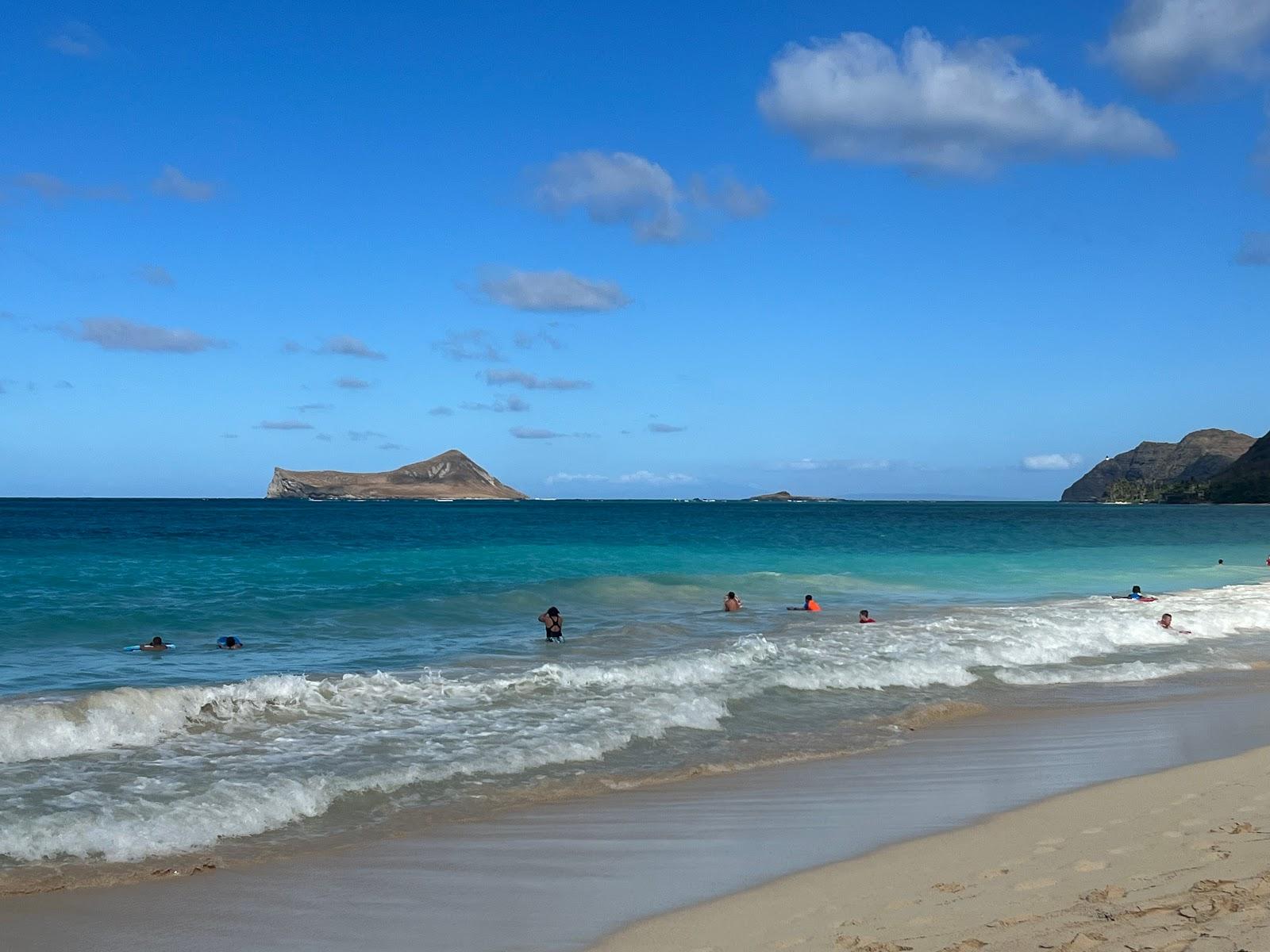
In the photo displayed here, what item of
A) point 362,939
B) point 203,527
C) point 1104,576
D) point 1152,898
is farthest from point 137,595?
point 203,527

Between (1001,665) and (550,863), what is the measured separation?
39.1 ft

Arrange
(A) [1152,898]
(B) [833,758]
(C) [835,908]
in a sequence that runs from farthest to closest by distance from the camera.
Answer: (B) [833,758] < (C) [835,908] < (A) [1152,898]

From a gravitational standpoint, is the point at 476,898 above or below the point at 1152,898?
below

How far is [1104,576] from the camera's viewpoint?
118ft

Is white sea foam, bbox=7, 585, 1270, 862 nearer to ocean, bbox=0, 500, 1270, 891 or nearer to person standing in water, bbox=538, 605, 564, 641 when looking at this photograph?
ocean, bbox=0, 500, 1270, 891

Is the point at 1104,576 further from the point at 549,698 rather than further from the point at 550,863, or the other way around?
the point at 550,863

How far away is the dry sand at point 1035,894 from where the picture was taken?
5035 millimetres

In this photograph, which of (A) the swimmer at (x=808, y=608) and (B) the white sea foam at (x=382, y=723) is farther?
(A) the swimmer at (x=808, y=608)

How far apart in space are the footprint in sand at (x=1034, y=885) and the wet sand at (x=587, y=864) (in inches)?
2.8

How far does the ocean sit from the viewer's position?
8.54 meters

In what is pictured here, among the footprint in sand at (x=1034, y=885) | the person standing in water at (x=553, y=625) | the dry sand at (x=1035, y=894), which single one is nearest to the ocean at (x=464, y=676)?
the person standing in water at (x=553, y=625)

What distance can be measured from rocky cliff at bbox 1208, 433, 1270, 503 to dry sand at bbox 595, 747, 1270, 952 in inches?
6864

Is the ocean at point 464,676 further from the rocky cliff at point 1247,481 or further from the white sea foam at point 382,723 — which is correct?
the rocky cliff at point 1247,481

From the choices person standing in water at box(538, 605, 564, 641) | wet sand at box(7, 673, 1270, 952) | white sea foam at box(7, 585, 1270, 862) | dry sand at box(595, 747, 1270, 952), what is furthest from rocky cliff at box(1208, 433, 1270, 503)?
dry sand at box(595, 747, 1270, 952)
